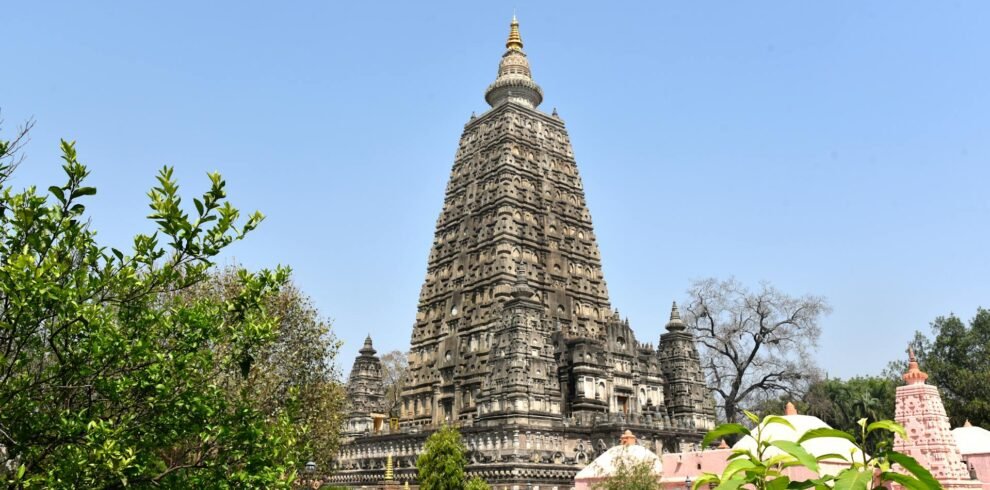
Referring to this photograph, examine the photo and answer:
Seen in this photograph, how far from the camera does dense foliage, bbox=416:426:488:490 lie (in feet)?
107

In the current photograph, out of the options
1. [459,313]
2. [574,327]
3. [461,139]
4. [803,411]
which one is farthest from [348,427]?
[803,411]

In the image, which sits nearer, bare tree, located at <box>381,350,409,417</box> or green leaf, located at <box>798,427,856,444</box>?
green leaf, located at <box>798,427,856,444</box>

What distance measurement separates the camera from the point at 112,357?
29.3 ft

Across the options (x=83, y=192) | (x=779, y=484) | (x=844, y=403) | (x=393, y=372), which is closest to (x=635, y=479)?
(x=83, y=192)

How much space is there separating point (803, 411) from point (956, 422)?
989 centimetres

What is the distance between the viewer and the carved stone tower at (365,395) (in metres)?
50.7

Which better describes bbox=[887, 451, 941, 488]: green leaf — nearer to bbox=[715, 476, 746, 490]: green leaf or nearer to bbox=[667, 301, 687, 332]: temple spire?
bbox=[715, 476, 746, 490]: green leaf

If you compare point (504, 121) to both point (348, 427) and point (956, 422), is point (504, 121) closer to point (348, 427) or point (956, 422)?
point (348, 427)

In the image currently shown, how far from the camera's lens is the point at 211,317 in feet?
33.1

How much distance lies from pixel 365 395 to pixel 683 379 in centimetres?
2257

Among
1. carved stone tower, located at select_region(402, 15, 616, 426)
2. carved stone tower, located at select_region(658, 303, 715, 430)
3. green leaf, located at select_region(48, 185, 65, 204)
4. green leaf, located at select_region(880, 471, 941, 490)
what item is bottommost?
green leaf, located at select_region(880, 471, 941, 490)

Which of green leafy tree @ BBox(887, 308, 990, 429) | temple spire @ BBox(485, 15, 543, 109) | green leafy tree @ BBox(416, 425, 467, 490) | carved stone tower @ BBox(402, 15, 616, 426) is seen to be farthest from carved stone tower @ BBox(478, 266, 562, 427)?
green leafy tree @ BBox(887, 308, 990, 429)

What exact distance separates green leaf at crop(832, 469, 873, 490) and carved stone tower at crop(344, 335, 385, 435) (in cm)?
4897

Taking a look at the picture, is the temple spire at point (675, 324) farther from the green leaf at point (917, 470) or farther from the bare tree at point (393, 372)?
the green leaf at point (917, 470)
